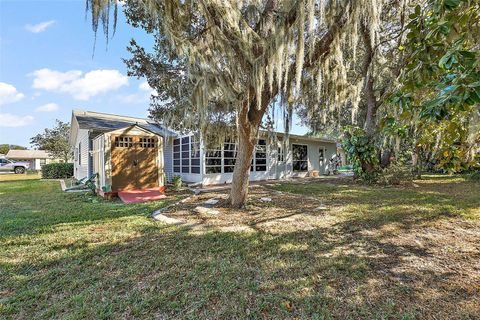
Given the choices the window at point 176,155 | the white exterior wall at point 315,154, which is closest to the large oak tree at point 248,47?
the window at point 176,155

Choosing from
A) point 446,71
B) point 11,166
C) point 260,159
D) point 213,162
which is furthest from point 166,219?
point 11,166

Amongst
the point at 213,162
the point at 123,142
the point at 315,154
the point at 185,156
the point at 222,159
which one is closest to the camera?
the point at 123,142

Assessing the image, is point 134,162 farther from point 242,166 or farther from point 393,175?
point 393,175

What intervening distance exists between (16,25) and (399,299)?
10.1 m

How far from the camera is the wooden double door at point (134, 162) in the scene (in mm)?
8148

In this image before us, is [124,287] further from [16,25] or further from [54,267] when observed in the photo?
[16,25]

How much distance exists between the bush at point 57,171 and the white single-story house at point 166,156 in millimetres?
5181

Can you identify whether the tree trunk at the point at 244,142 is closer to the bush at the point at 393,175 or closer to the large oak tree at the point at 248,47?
the large oak tree at the point at 248,47

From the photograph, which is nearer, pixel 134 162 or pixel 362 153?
pixel 134 162

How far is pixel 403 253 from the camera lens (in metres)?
3.25

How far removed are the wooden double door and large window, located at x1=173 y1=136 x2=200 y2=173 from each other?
84.8 inches

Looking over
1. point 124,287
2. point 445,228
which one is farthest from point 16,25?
point 445,228

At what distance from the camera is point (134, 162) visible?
8.48 m

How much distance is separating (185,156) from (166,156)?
1833 millimetres
